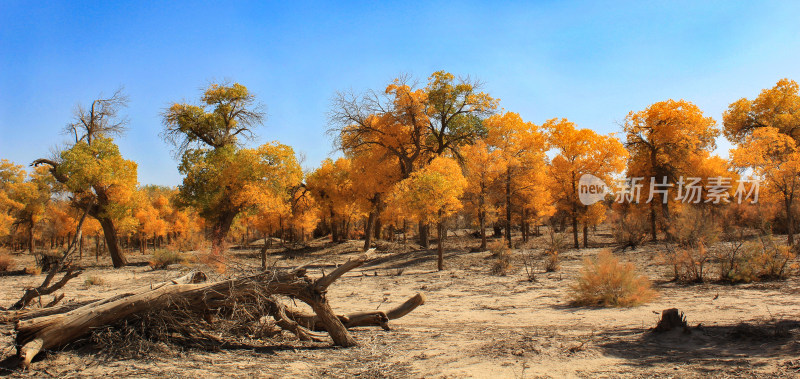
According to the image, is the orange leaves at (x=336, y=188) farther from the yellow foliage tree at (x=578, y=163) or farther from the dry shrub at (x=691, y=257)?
the dry shrub at (x=691, y=257)

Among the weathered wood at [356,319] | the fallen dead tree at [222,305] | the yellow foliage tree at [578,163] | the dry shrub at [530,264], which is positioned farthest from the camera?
the yellow foliage tree at [578,163]

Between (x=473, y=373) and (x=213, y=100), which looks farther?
(x=213, y=100)

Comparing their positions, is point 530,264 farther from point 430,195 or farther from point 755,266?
point 755,266

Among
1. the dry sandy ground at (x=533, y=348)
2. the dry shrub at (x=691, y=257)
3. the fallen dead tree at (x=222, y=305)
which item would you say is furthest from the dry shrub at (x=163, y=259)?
the dry shrub at (x=691, y=257)

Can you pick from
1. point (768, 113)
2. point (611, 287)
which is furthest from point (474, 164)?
point (768, 113)

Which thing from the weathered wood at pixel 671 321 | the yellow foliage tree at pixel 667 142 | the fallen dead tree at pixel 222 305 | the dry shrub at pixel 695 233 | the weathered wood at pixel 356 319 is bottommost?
the weathered wood at pixel 356 319

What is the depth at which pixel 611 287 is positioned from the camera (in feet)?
32.7

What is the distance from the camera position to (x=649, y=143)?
2991 cm

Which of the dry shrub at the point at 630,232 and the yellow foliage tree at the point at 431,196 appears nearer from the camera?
the yellow foliage tree at the point at 431,196

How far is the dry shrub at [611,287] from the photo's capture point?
9.77m

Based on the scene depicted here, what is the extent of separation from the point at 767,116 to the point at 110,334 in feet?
136

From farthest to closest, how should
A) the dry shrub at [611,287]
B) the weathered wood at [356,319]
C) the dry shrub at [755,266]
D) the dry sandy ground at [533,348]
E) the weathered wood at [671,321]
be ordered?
the dry shrub at [755,266] → the dry shrub at [611,287] → the weathered wood at [356,319] → the weathered wood at [671,321] → the dry sandy ground at [533,348]

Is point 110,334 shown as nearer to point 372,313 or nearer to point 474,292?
point 372,313

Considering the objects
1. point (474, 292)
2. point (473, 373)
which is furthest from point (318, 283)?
point (474, 292)
